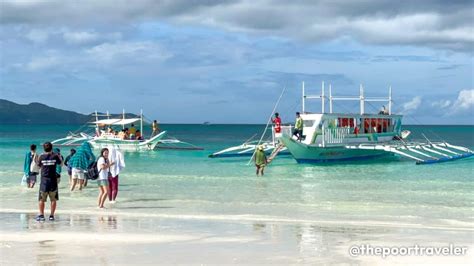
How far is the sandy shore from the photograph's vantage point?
8969mm

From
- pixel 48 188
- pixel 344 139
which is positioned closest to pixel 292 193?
pixel 48 188

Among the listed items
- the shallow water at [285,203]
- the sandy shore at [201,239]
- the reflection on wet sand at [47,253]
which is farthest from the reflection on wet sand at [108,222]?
the reflection on wet sand at [47,253]

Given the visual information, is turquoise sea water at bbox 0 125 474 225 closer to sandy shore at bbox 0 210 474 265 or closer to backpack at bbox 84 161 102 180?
backpack at bbox 84 161 102 180

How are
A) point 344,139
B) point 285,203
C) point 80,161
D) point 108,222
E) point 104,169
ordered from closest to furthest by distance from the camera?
1. point 108,222
2. point 104,169
3. point 285,203
4. point 80,161
5. point 344,139

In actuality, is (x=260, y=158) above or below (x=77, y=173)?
above

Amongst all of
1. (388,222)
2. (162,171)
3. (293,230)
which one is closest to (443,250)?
(293,230)

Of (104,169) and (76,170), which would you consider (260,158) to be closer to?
(76,170)

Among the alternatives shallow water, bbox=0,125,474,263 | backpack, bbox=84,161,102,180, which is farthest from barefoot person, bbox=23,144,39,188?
backpack, bbox=84,161,102,180

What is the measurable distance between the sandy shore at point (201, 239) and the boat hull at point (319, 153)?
2039 centimetres

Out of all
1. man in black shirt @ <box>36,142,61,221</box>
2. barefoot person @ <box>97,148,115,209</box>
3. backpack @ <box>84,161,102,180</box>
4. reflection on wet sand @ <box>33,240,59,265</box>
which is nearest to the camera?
reflection on wet sand @ <box>33,240,59,265</box>

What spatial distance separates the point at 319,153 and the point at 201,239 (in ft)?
82.3

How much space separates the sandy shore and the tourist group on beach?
618 millimetres

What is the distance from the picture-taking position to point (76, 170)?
61.3ft

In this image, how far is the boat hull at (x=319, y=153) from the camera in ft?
111
